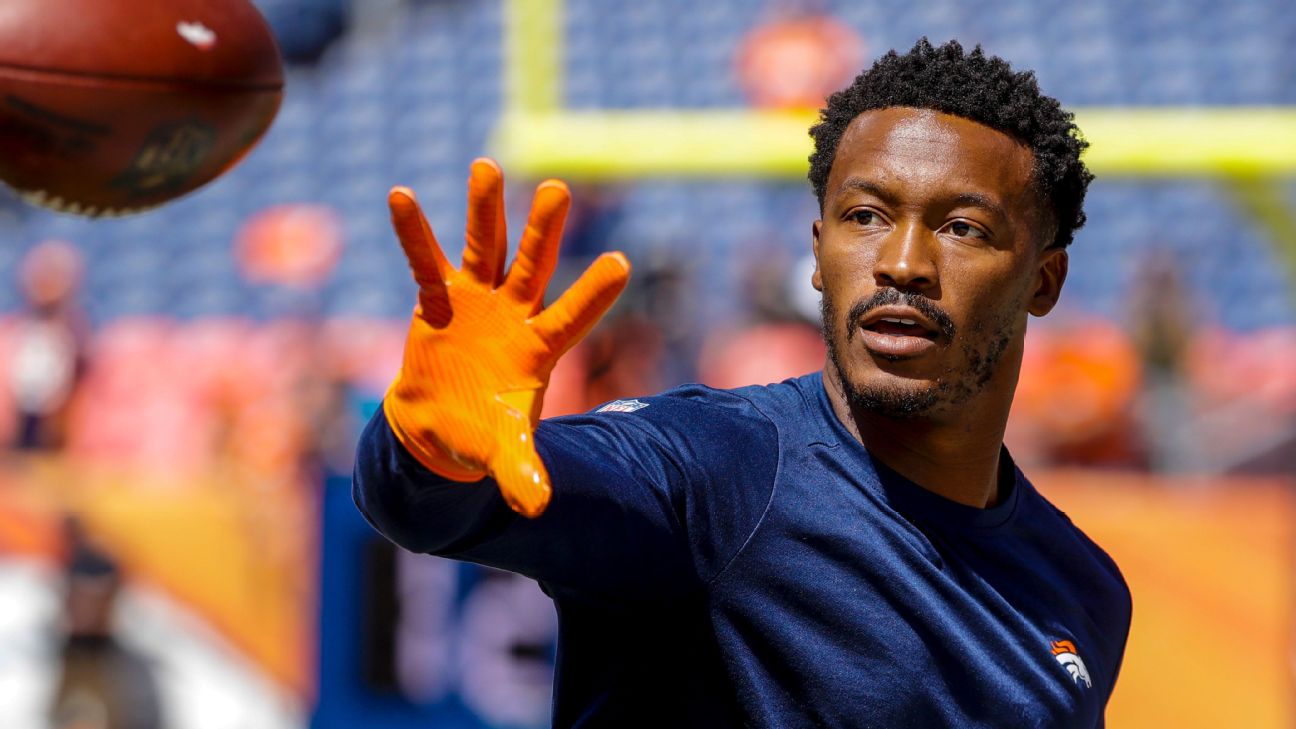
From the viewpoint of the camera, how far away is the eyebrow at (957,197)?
1908mm

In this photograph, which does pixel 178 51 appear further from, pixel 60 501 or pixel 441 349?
pixel 60 501

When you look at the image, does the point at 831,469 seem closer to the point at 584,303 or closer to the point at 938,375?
the point at 938,375

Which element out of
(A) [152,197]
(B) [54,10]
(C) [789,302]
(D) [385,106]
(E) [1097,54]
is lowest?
(A) [152,197]

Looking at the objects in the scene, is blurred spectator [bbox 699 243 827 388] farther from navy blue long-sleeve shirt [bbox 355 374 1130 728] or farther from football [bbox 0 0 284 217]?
navy blue long-sleeve shirt [bbox 355 374 1130 728]

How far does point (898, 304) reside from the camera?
1872 millimetres

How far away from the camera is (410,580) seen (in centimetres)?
523

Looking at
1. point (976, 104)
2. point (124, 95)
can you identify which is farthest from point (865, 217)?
point (124, 95)

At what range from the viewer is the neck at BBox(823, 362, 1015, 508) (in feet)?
6.34

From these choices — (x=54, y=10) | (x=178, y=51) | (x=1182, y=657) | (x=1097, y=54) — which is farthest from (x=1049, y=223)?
(x=1097, y=54)

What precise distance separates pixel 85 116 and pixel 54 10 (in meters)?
0.18

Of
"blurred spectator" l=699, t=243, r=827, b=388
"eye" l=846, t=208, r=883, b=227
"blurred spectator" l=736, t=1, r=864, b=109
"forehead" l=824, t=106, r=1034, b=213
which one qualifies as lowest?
"eye" l=846, t=208, r=883, b=227

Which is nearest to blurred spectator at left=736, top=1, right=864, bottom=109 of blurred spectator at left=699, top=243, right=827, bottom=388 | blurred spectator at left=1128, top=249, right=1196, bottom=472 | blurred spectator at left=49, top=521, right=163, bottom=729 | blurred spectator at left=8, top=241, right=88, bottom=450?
blurred spectator at left=699, top=243, right=827, bottom=388

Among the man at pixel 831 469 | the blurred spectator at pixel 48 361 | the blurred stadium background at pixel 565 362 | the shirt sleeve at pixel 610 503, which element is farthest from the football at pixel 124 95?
the blurred spectator at pixel 48 361

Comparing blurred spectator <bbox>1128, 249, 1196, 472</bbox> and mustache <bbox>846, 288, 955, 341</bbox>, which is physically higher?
blurred spectator <bbox>1128, 249, 1196, 472</bbox>
